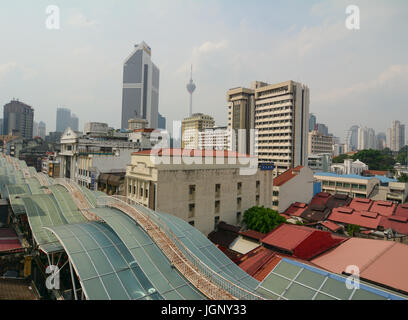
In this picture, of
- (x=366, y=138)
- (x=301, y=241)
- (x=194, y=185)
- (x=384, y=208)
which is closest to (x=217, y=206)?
(x=194, y=185)

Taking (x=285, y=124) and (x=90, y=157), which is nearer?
(x=90, y=157)

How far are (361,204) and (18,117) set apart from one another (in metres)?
194

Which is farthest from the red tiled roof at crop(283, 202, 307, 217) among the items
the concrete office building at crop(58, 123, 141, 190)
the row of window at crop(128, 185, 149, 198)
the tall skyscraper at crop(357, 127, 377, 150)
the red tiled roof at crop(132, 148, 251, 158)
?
the tall skyscraper at crop(357, 127, 377, 150)

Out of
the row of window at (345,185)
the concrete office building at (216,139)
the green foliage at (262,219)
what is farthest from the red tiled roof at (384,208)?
the concrete office building at (216,139)

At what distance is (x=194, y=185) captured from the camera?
31016mm

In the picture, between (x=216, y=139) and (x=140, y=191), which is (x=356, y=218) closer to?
(x=140, y=191)

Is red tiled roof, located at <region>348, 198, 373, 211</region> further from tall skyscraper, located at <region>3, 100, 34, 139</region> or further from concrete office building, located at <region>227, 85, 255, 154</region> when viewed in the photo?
tall skyscraper, located at <region>3, 100, 34, 139</region>

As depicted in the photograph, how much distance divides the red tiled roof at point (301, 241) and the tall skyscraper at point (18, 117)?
18762 cm

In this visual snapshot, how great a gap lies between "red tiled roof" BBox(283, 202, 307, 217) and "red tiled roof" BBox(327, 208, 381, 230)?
4.81 m

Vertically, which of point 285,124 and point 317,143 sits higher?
point 285,124

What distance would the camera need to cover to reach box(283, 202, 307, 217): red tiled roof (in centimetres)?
4524

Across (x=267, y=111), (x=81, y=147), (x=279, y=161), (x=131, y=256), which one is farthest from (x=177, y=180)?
(x=267, y=111)
